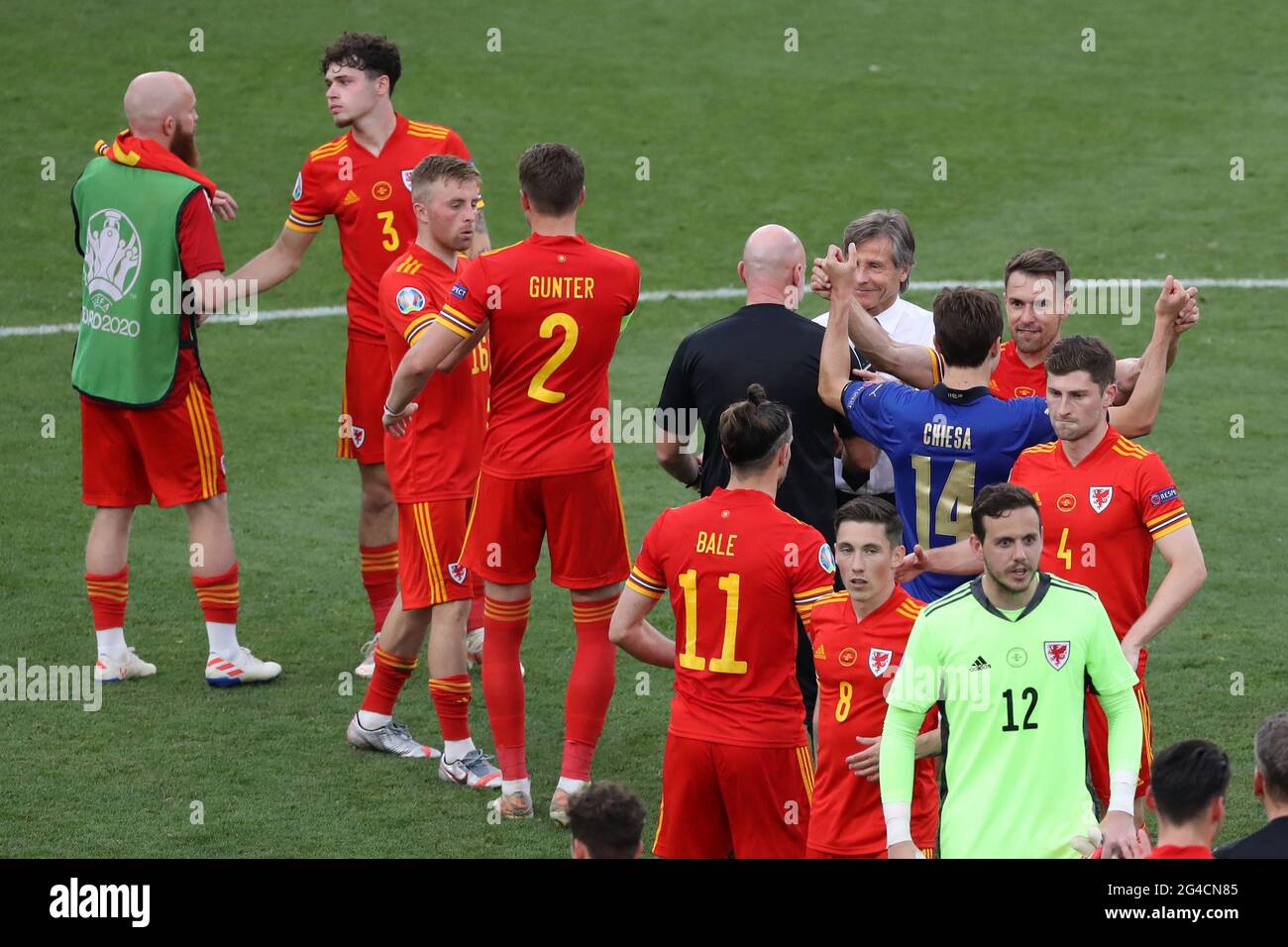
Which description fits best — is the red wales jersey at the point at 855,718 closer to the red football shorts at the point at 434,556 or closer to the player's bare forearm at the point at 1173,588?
the player's bare forearm at the point at 1173,588

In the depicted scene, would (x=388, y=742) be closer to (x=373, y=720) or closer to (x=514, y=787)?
(x=373, y=720)

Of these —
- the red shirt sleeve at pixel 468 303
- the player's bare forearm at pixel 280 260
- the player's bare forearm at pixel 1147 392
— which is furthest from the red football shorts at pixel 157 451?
the player's bare forearm at pixel 1147 392

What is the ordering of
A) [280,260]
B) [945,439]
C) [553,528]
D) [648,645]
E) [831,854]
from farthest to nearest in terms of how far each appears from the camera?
[280,260] < [553,528] < [648,645] < [945,439] < [831,854]

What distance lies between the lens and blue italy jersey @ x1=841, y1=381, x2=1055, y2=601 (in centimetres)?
588

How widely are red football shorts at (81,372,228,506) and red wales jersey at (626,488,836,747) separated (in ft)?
10.5

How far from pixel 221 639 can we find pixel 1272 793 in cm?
515

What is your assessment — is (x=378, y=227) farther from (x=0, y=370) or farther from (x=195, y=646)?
A: (x=0, y=370)

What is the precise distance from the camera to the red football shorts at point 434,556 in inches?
286

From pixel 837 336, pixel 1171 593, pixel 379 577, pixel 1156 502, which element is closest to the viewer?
pixel 1171 593

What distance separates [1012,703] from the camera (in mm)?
4828

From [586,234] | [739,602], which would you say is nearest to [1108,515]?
[739,602]

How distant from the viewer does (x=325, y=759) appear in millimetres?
7418

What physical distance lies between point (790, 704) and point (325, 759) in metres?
2.53

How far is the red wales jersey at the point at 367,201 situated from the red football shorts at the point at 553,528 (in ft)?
5.94
